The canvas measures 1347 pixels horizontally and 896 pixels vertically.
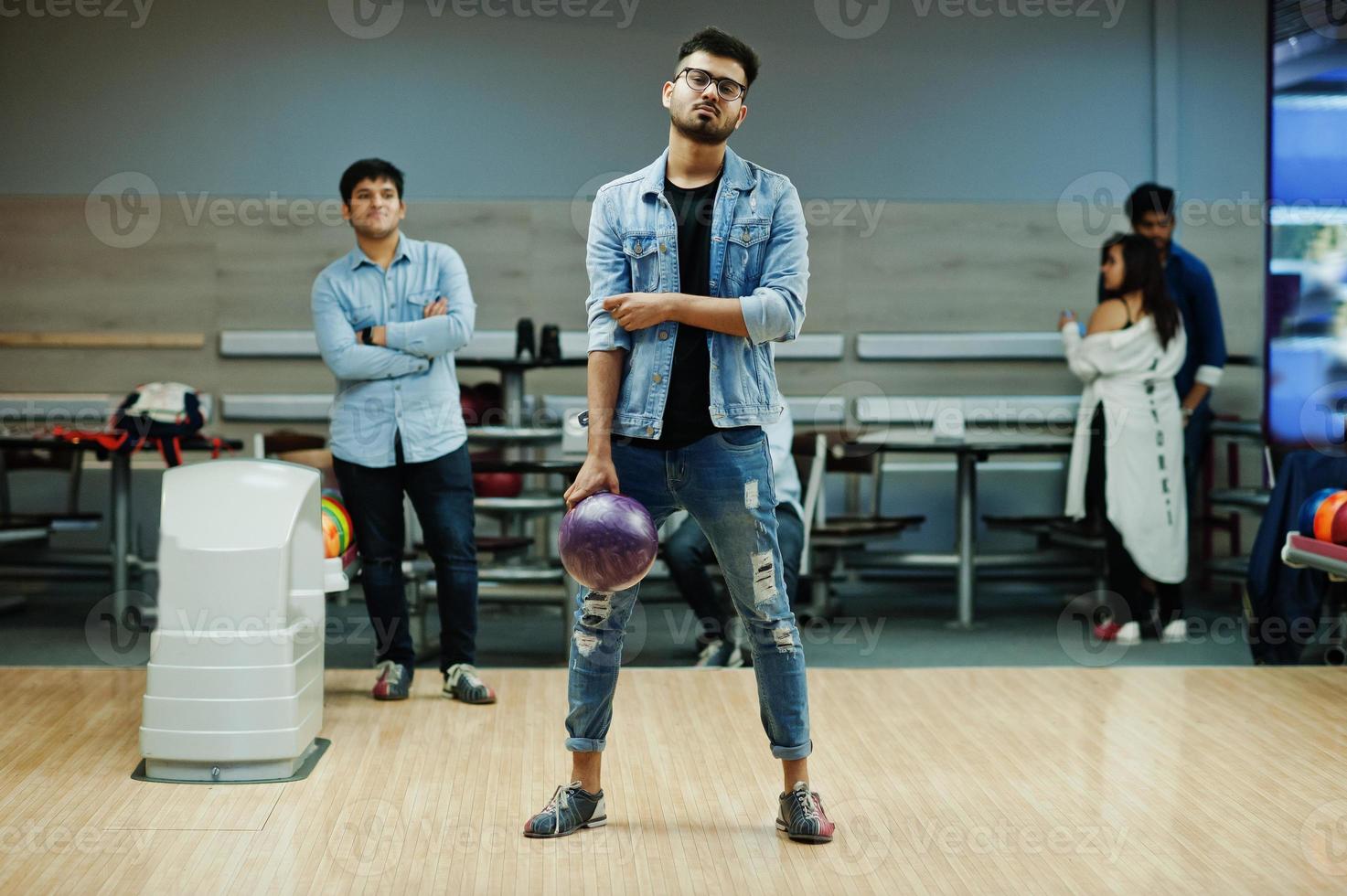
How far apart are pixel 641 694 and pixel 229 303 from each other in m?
4.25

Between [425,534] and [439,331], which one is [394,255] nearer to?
[439,331]

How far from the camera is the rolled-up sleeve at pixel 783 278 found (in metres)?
2.68

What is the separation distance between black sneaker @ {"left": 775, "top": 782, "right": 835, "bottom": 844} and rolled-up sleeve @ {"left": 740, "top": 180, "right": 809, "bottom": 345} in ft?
3.16

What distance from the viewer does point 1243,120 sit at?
289 inches

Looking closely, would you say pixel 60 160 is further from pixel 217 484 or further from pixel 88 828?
pixel 88 828

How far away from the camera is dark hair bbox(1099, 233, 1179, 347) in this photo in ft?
18.1

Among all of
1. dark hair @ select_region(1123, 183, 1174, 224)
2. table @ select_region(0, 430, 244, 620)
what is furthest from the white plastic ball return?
dark hair @ select_region(1123, 183, 1174, 224)
